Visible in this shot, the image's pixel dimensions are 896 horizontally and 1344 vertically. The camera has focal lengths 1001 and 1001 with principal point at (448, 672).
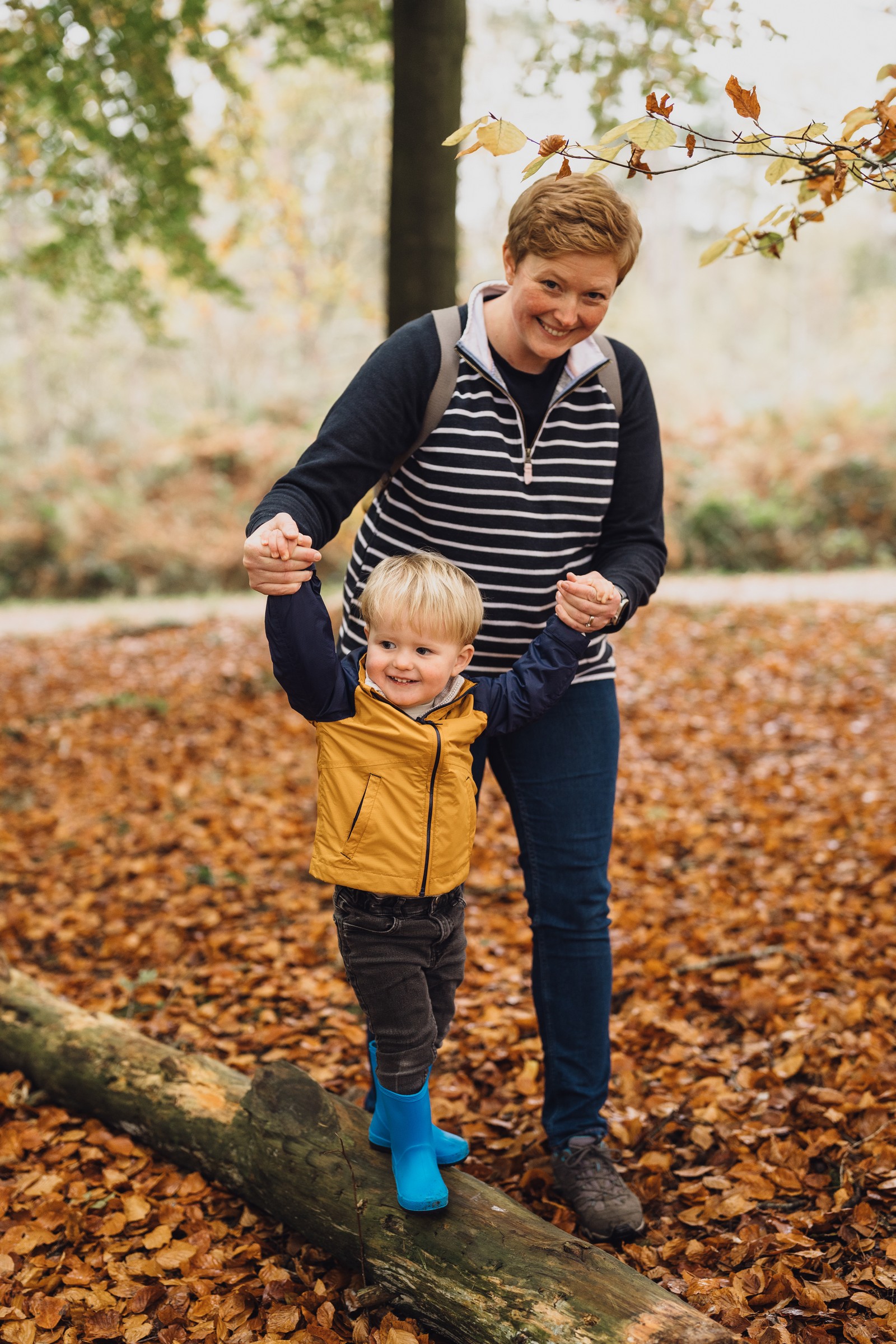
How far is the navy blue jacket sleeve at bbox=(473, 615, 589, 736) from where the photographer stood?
7.24ft

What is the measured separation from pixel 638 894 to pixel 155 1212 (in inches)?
101

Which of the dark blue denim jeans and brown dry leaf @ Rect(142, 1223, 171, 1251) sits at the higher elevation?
the dark blue denim jeans

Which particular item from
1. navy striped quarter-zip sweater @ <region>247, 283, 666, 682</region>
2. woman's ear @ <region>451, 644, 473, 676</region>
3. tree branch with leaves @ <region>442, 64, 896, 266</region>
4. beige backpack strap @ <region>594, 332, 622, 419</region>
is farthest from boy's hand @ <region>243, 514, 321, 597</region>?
beige backpack strap @ <region>594, 332, 622, 419</region>

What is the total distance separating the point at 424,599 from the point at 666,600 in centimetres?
914

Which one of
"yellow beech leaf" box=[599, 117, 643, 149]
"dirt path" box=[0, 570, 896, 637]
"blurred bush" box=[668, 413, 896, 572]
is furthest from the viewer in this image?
"blurred bush" box=[668, 413, 896, 572]

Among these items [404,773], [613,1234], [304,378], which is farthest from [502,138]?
[304,378]

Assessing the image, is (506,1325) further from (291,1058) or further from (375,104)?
(375,104)

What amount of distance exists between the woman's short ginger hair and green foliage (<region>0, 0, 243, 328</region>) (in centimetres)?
589

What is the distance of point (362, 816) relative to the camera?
2074mm

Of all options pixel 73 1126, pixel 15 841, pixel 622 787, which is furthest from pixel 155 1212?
pixel 622 787

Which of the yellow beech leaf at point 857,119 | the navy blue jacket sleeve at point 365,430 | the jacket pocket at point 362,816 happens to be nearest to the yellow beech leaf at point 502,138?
the navy blue jacket sleeve at point 365,430

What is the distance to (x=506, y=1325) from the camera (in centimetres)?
198

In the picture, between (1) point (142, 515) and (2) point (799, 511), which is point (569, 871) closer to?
(2) point (799, 511)

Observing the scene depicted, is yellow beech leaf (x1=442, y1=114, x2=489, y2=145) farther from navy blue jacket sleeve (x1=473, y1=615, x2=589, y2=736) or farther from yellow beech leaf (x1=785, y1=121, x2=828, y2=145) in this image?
navy blue jacket sleeve (x1=473, y1=615, x2=589, y2=736)
